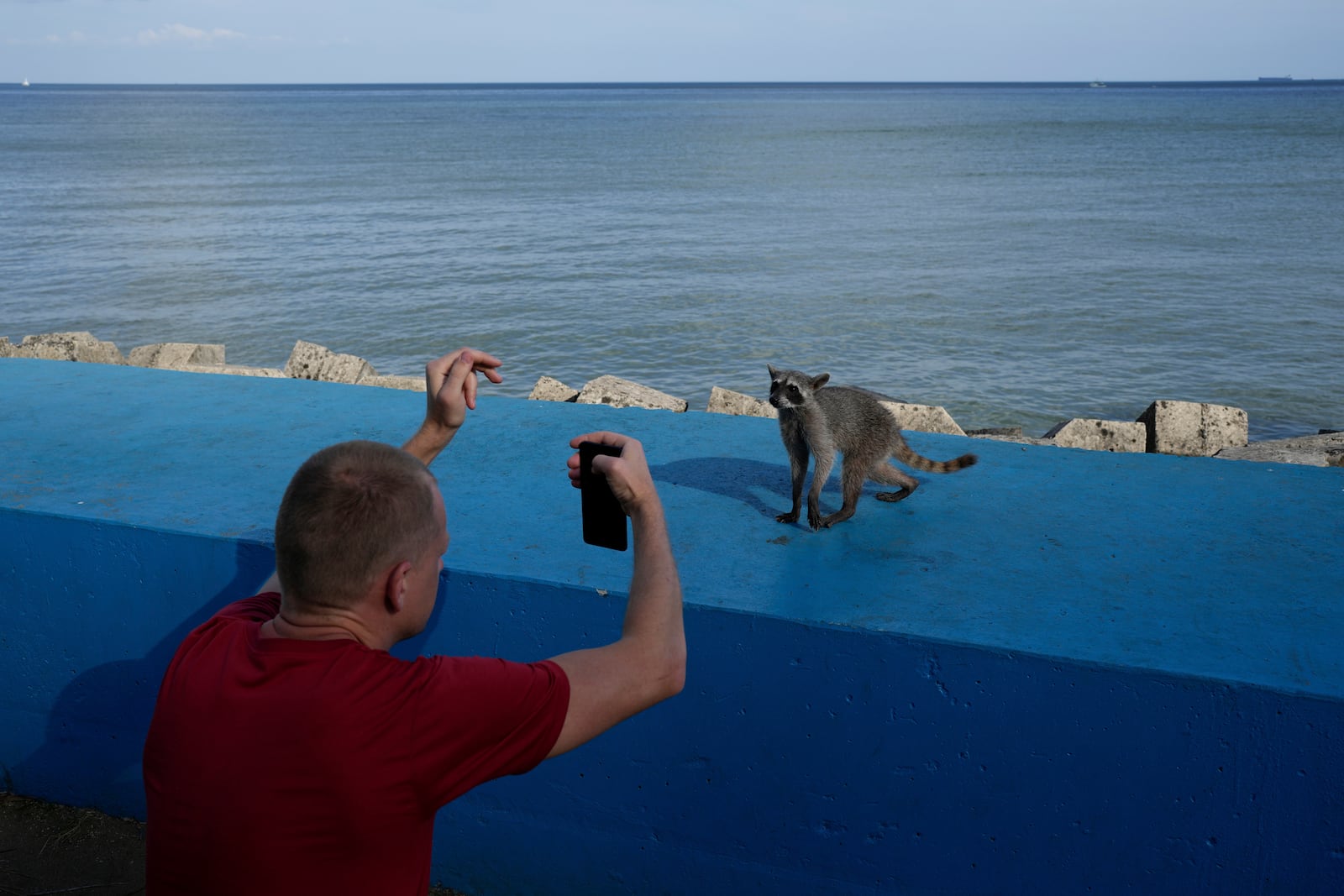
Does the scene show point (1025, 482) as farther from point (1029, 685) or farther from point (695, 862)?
point (695, 862)

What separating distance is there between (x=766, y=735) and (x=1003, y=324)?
14.9 meters

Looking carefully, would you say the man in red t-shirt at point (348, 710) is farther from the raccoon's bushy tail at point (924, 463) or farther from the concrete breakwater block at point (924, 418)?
the concrete breakwater block at point (924, 418)

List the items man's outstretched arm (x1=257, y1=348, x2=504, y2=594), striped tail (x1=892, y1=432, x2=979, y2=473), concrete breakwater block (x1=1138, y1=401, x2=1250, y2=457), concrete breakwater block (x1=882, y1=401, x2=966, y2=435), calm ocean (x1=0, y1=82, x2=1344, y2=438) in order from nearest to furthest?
man's outstretched arm (x1=257, y1=348, x2=504, y2=594)
striped tail (x1=892, y1=432, x2=979, y2=473)
concrete breakwater block (x1=882, y1=401, x2=966, y2=435)
concrete breakwater block (x1=1138, y1=401, x2=1250, y2=457)
calm ocean (x1=0, y1=82, x2=1344, y2=438)

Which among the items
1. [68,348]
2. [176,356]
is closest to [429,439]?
[176,356]

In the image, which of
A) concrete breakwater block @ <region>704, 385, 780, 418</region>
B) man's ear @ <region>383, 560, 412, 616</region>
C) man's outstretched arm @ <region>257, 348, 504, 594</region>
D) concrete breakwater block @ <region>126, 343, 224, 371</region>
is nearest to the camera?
man's ear @ <region>383, 560, 412, 616</region>

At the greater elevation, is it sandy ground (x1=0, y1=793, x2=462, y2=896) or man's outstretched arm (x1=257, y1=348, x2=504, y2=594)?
man's outstretched arm (x1=257, y1=348, x2=504, y2=594)

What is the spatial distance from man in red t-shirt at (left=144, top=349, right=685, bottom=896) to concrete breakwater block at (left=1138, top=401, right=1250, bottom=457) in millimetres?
6942

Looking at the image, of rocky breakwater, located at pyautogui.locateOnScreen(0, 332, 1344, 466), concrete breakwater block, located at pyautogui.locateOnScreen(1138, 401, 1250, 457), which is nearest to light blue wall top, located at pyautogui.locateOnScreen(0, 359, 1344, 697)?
rocky breakwater, located at pyautogui.locateOnScreen(0, 332, 1344, 466)

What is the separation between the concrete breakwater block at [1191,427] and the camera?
771 centimetres

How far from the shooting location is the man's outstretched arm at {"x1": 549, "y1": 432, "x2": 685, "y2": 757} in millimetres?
1712

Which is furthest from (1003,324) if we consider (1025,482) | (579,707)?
(579,707)

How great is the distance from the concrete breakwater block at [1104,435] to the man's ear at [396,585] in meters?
6.42

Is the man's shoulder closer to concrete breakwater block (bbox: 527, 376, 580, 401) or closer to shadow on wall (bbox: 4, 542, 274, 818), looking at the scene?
shadow on wall (bbox: 4, 542, 274, 818)

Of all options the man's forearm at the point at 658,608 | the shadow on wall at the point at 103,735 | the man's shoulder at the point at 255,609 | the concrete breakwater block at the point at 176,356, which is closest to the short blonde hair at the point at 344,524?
the man's shoulder at the point at 255,609
